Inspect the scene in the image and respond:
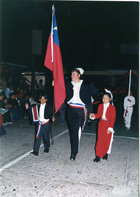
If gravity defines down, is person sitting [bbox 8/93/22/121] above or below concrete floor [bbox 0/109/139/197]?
above

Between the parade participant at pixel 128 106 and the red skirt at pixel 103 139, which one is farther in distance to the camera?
the parade participant at pixel 128 106

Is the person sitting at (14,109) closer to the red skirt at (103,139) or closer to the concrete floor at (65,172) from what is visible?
the concrete floor at (65,172)

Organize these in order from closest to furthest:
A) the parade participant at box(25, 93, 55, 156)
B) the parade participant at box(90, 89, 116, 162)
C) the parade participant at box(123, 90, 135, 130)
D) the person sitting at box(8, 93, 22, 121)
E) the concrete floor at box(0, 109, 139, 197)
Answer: the concrete floor at box(0, 109, 139, 197)
the parade participant at box(90, 89, 116, 162)
the parade participant at box(25, 93, 55, 156)
the parade participant at box(123, 90, 135, 130)
the person sitting at box(8, 93, 22, 121)

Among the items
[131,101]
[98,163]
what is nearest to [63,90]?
[98,163]

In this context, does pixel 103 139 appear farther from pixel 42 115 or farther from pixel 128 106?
pixel 128 106

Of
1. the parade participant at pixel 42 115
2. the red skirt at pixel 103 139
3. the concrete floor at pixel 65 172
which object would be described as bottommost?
the concrete floor at pixel 65 172

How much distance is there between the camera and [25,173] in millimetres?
3668

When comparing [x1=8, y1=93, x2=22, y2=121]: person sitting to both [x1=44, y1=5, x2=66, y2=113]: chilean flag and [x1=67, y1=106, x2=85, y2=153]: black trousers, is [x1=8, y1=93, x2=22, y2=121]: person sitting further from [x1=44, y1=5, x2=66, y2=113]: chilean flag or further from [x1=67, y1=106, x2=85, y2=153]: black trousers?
[x1=67, y1=106, x2=85, y2=153]: black trousers

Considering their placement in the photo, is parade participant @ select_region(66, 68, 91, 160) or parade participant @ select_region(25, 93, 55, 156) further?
parade participant @ select_region(25, 93, 55, 156)

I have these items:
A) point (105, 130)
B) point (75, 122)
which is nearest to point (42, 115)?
point (75, 122)

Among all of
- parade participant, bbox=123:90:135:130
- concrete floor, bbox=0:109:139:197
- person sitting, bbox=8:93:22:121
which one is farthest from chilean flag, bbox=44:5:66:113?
person sitting, bbox=8:93:22:121

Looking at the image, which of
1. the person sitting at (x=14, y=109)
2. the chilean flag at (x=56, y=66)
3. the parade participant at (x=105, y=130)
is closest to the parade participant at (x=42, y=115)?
the chilean flag at (x=56, y=66)

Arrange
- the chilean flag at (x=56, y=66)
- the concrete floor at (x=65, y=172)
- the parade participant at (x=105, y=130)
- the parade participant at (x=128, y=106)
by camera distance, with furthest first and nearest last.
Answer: the parade participant at (x=128, y=106), the chilean flag at (x=56, y=66), the parade participant at (x=105, y=130), the concrete floor at (x=65, y=172)

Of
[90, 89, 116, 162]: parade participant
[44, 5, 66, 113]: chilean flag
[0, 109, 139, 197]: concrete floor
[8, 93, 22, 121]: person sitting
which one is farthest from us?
[8, 93, 22, 121]: person sitting
